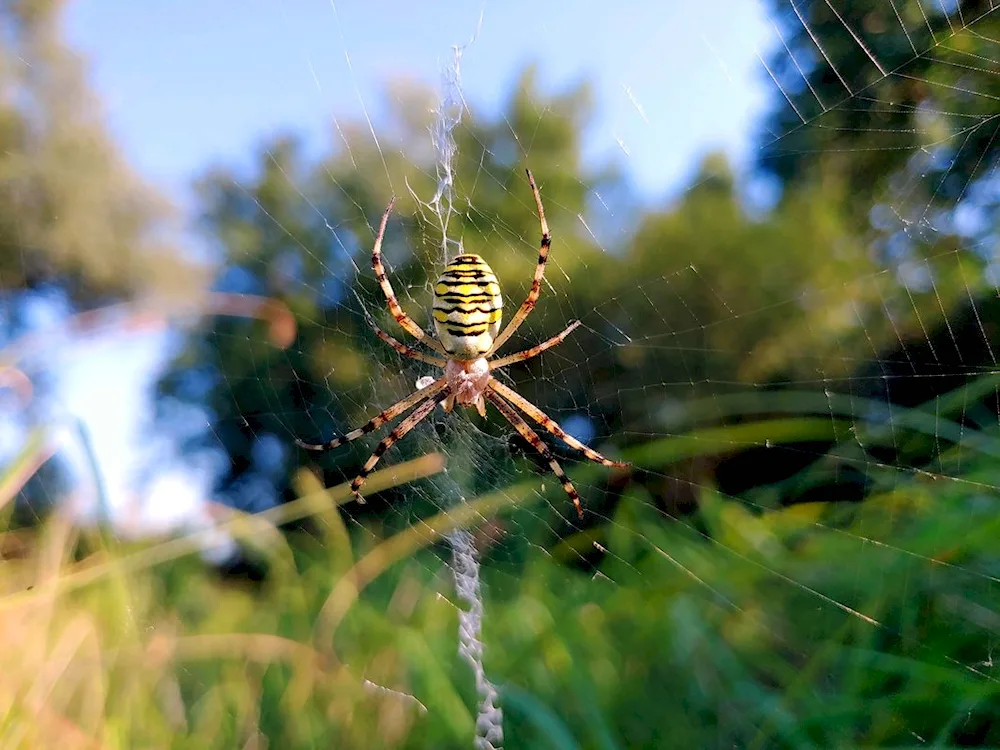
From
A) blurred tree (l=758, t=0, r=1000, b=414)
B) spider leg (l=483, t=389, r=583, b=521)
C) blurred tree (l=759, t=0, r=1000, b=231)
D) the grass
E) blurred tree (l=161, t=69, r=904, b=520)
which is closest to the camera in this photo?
the grass

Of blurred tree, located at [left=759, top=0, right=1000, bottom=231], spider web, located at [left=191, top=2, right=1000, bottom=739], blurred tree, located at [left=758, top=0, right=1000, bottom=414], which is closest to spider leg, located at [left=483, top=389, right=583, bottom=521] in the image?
spider web, located at [left=191, top=2, right=1000, bottom=739]

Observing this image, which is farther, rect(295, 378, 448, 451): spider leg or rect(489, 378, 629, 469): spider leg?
rect(295, 378, 448, 451): spider leg

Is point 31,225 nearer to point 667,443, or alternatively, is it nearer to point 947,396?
point 667,443

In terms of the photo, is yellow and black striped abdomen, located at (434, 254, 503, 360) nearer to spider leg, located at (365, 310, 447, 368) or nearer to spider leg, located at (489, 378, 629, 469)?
spider leg, located at (365, 310, 447, 368)

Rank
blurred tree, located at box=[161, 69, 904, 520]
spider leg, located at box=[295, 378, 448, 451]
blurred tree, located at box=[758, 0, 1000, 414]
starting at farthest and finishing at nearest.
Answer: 1. blurred tree, located at box=[161, 69, 904, 520]
2. spider leg, located at box=[295, 378, 448, 451]
3. blurred tree, located at box=[758, 0, 1000, 414]

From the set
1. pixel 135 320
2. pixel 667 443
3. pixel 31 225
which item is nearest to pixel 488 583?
pixel 667 443

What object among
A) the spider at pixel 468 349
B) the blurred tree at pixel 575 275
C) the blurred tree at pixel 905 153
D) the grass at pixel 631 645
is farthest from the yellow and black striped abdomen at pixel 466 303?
the blurred tree at pixel 905 153

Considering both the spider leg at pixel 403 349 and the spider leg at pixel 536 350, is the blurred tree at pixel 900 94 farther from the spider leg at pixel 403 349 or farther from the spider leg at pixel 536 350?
the spider leg at pixel 403 349
